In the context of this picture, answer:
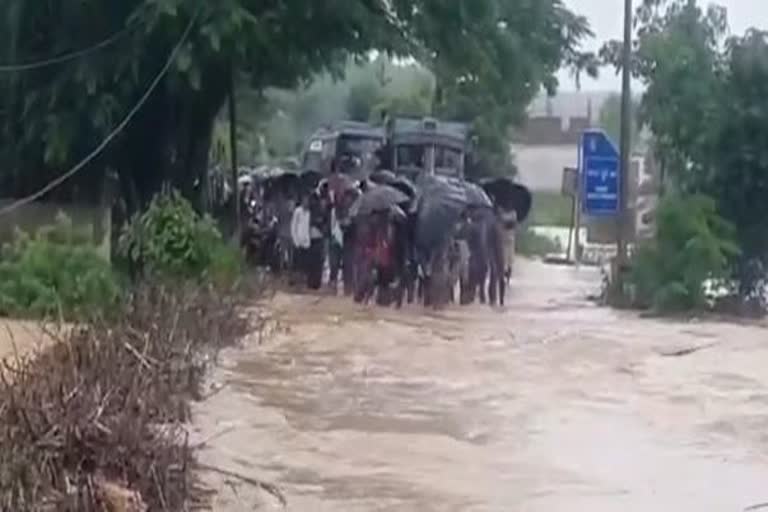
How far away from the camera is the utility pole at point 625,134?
26312mm

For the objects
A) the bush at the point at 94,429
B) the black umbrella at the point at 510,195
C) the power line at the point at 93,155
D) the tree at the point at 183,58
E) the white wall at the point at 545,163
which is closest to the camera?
the bush at the point at 94,429

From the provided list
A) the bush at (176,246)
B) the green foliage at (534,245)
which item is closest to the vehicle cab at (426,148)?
the green foliage at (534,245)

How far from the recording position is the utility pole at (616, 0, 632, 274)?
2631 cm

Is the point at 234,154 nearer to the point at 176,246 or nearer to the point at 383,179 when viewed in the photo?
the point at 383,179

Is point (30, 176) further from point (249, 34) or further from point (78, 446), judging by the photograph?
point (78, 446)

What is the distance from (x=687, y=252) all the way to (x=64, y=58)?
819 cm

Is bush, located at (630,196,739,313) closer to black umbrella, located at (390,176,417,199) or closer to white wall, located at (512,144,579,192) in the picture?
black umbrella, located at (390,176,417,199)

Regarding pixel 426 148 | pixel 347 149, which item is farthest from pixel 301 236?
pixel 347 149

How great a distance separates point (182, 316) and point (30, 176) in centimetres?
1146

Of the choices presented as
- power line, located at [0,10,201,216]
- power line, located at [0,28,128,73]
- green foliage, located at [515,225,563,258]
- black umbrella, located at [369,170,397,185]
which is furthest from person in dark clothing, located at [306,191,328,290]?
green foliage, located at [515,225,563,258]

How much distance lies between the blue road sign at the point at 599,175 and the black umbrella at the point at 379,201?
571 cm

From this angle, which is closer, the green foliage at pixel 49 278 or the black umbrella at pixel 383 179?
the green foliage at pixel 49 278

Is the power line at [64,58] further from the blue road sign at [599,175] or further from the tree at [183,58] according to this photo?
the blue road sign at [599,175]

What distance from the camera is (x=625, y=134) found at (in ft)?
86.7
